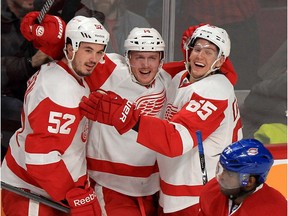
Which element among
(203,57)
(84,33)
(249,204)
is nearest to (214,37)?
(203,57)

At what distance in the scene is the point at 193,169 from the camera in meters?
3.16

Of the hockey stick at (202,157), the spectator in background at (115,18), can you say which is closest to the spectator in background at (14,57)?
the spectator in background at (115,18)

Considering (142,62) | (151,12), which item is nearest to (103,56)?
(142,62)

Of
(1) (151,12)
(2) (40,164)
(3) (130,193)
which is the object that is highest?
(1) (151,12)

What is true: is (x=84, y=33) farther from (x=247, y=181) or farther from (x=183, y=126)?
(x=247, y=181)

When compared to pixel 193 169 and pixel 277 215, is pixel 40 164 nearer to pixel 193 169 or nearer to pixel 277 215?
pixel 193 169

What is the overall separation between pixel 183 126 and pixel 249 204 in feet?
1.33

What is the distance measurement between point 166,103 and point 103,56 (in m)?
0.29

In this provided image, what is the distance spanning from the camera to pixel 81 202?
9.95ft

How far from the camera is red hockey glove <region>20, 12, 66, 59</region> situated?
3.05 metres

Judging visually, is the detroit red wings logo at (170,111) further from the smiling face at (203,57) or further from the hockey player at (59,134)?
the hockey player at (59,134)

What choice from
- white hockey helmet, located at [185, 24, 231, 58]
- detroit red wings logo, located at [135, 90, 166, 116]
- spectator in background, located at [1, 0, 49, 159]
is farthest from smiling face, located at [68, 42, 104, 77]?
spectator in background, located at [1, 0, 49, 159]

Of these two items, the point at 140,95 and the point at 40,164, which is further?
the point at 140,95

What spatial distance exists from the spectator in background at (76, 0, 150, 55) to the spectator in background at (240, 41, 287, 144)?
609 mm
